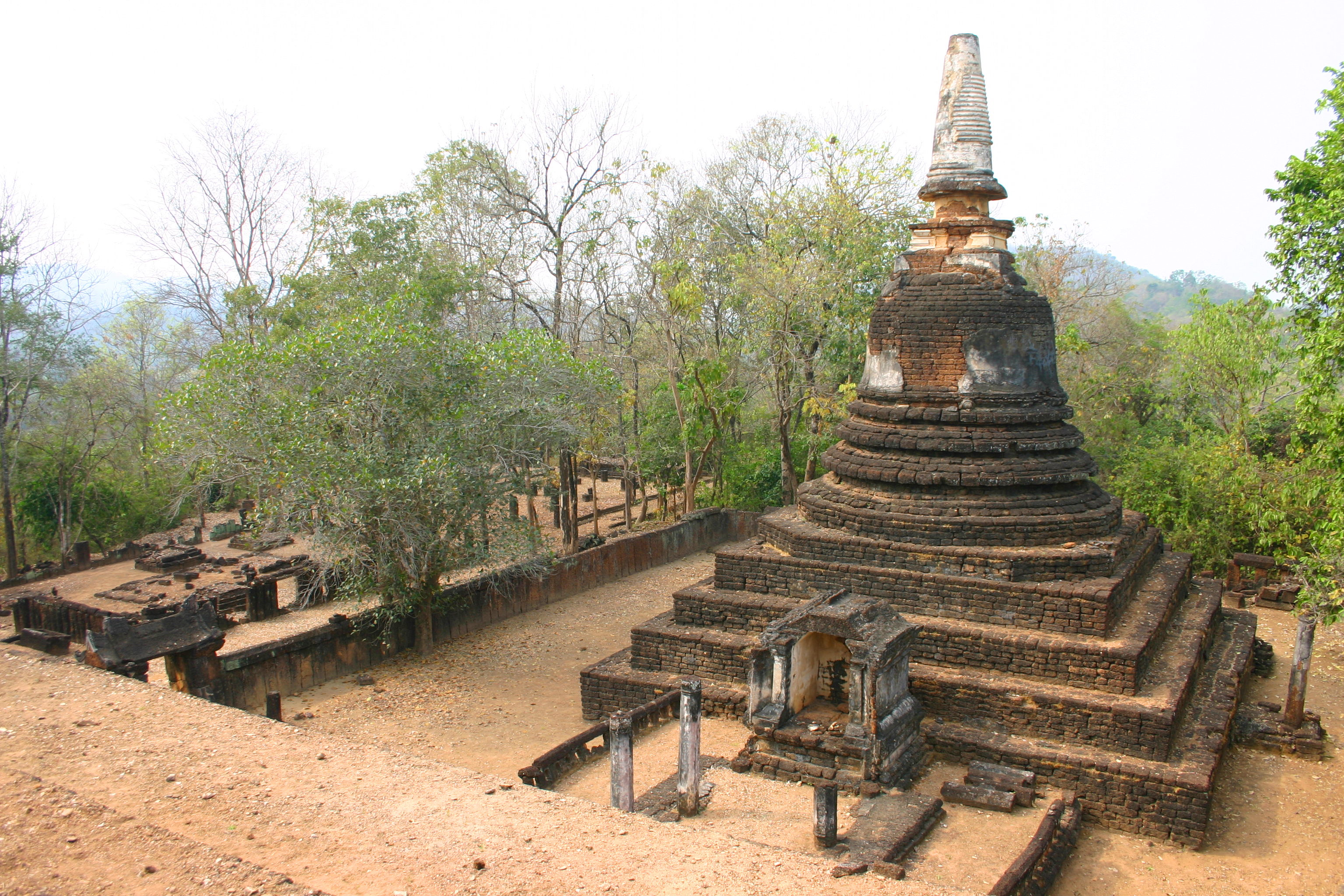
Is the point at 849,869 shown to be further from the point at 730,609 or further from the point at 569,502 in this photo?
the point at 569,502

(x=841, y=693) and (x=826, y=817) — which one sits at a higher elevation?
(x=841, y=693)

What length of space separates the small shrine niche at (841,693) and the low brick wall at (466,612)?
5928 millimetres

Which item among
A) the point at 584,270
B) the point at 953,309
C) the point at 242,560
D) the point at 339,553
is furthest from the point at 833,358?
the point at 242,560

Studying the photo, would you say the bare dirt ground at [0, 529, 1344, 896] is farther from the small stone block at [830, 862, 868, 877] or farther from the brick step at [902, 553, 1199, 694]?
the brick step at [902, 553, 1199, 694]

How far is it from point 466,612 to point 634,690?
4579 mm

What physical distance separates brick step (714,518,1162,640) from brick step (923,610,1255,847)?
4.30 feet

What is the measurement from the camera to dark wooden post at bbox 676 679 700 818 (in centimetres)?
814

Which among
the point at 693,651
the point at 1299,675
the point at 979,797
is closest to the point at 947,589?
the point at 979,797

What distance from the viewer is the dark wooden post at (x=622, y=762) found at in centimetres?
789

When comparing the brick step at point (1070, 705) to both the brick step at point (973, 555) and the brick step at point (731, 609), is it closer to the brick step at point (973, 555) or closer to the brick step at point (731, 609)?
the brick step at point (973, 555)

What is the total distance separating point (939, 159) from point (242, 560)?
669 inches

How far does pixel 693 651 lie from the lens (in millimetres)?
11133

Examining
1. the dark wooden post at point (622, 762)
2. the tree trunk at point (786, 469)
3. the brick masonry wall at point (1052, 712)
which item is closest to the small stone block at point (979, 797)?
the brick masonry wall at point (1052, 712)

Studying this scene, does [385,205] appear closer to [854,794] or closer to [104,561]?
[104,561]
